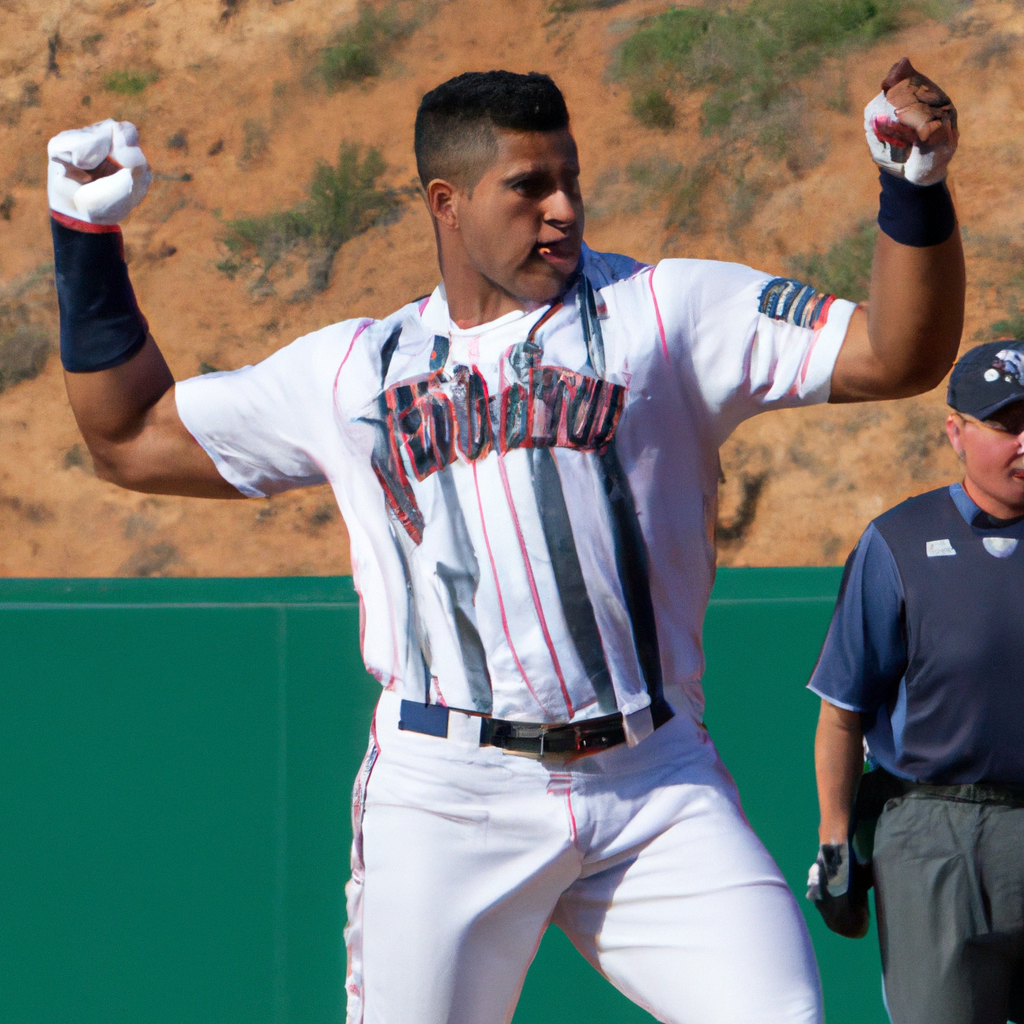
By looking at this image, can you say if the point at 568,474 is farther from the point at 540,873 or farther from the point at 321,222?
the point at 321,222

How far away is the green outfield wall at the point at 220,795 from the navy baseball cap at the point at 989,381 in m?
0.93

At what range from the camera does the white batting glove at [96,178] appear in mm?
2334

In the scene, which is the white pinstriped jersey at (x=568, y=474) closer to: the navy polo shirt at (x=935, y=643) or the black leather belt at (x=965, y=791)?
the navy polo shirt at (x=935, y=643)

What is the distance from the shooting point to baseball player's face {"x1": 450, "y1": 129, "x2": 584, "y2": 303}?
2.25 metres

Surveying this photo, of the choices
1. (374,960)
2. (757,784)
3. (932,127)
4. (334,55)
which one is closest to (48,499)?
(334,55)

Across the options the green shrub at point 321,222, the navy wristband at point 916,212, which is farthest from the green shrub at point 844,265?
the navy wristband at point 916,212

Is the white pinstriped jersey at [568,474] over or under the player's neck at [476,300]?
under

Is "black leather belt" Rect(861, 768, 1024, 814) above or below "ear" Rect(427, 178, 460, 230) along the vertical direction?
below

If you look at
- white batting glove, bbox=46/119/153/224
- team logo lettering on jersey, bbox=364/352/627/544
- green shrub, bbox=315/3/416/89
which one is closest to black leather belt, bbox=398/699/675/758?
team logo lettering on jersey, bbox=364/352/627/544

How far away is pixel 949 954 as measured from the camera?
2662 millimetres

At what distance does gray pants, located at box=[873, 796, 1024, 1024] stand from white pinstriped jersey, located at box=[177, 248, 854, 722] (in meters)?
0.74

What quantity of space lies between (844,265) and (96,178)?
8.51m

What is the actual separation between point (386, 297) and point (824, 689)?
8.30 m

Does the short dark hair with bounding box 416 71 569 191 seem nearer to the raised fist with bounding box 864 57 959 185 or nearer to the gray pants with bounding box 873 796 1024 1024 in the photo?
the raised fist with bounding box 864 57 959 185
